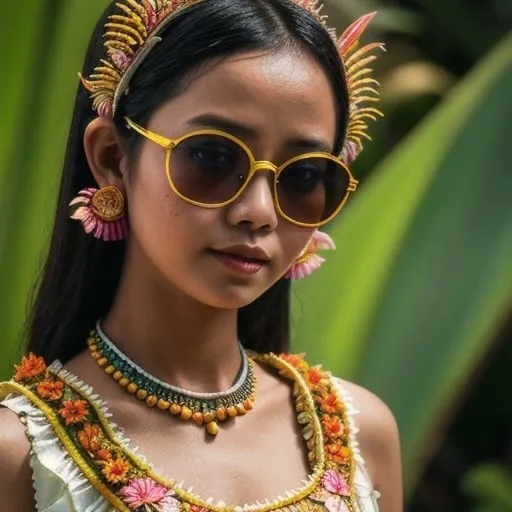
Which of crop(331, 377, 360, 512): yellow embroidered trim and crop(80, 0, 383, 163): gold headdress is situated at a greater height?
crop(80, 0, 383, 163): gold headdress

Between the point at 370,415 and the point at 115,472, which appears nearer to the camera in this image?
the point at 115,472

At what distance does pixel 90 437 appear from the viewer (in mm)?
730

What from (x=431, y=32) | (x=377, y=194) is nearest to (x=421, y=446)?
(x=377, y=194)

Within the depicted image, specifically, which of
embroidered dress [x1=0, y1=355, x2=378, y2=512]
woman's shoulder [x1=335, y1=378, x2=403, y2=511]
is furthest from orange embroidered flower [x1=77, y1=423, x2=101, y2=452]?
woman's shoulder [x1=335, y1=378, x2=403, y2=511]

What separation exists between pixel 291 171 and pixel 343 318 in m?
0.54

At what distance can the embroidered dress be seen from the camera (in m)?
0.71

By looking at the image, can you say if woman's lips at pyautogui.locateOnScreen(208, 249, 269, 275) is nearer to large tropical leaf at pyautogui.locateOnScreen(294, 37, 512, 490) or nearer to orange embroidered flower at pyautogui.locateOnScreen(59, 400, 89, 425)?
orange embroidered flower at pyautogui.locateOnScreen(59, 400, 89, 425)

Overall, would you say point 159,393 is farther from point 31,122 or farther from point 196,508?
point 31,122

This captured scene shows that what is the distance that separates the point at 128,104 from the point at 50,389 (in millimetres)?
191

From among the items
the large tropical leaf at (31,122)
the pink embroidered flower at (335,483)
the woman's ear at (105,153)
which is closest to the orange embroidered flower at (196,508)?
the pink embroidered flower at (335,483)

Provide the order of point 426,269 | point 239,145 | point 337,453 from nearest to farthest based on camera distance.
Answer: point 239,145 < point 337,453 < point 426,269

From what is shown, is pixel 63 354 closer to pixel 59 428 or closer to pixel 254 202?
pixel 59 428

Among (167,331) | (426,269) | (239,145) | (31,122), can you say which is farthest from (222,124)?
(426,269)

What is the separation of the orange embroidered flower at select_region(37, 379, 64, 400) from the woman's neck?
0.05 meters
